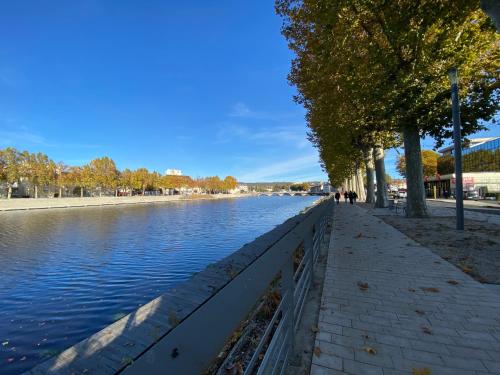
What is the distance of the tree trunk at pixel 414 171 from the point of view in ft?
45.8

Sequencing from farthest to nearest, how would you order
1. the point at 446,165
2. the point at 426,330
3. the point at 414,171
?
1. the point at 446,165
2. the point at 414,171
3. the point at 426,330

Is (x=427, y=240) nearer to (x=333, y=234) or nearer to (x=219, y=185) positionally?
(x=333, y=234)

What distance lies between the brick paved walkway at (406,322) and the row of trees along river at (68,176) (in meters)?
64.1

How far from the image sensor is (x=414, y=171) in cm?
1418

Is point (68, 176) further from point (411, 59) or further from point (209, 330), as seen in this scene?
point (209, 330)

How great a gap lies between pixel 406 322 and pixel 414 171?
12219 millimetres

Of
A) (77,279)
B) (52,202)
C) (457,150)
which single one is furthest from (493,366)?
(52,202)

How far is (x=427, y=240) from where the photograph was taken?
9.17 metres

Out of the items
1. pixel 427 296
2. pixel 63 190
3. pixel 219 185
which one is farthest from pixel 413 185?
pixel 219 185

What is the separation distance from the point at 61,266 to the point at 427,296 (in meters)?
11.3

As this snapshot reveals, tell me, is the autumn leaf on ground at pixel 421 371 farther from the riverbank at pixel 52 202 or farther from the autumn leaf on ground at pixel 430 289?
the riverbank at pixel 52 202

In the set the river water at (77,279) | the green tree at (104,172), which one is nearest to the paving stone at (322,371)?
the river water at (77,279)

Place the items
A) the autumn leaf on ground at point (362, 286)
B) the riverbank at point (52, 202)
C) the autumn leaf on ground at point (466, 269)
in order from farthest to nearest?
the riverbank at point (52, 202) < the autumn leaf on ground at point (466, 269) < the autumn leaf on ground at point (362, 286)

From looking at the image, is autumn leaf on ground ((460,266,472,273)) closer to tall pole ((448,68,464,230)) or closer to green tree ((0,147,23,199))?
tall pole ((448,68,464,230))
